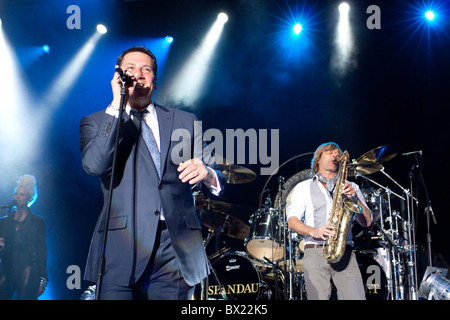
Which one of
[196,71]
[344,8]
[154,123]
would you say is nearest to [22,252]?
[196,71]

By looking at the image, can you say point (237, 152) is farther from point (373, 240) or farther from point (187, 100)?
point (373, 240)

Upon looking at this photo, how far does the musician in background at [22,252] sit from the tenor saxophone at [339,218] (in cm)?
466

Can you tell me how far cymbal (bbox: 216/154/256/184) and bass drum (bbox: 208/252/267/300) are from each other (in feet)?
4.15

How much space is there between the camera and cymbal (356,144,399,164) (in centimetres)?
653

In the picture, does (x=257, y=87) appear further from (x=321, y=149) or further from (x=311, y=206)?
(x=311, y=206)

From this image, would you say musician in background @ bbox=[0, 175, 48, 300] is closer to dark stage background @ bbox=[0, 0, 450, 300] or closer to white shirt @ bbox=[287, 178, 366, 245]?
dark stage background @ bbox=[0, 0, 450, 300]

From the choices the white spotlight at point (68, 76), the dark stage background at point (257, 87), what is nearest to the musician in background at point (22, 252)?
the dark stage background at point (257, 87)

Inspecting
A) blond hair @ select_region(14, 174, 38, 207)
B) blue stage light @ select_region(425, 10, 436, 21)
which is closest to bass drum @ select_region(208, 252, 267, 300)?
blond hair @ select_region(14, 174, 38, 207)

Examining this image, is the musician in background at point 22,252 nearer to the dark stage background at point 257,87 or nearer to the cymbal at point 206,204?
the dark stage background at point 257,87

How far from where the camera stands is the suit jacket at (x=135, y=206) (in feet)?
6.91

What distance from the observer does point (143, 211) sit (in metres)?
2.19

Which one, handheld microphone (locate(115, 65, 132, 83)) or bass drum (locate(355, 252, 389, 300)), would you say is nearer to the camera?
handheld microphone (locate(115, 65, 132, 83))

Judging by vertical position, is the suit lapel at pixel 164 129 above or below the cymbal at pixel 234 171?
below
